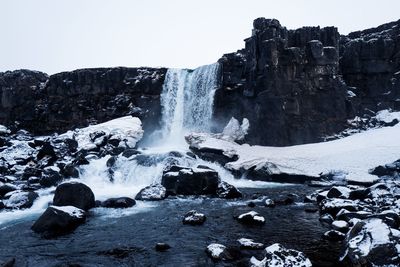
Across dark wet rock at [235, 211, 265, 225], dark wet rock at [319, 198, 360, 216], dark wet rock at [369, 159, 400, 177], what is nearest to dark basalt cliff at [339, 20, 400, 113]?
dark wet rock at [369, 159, 400, 177]

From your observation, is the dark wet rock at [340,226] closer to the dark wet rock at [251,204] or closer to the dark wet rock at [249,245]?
the dark wet rock at [249,245]

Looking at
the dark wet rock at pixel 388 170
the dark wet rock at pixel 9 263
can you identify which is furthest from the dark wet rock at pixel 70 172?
the dark wet rock at pixel 388 170

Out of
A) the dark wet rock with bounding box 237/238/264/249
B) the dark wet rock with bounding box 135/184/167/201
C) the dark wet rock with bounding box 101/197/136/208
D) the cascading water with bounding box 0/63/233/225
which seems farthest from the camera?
the cascading water with bounding box 0/63/233/225

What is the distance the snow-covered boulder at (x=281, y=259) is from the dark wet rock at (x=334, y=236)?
352 cm

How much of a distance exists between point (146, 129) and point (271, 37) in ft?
72.7

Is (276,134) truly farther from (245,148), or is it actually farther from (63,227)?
(63,227)

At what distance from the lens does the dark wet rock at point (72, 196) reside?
2045cm

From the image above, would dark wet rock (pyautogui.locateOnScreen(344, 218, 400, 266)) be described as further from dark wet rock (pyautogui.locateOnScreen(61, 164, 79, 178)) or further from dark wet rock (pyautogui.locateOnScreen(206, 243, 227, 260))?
dark wet rock (pyautogui.locateOnScreen(61, 164, 79, 178))

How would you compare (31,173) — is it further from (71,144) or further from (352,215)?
(352,215)

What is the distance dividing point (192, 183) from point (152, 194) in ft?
9.99

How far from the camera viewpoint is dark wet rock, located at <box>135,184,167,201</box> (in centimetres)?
2373

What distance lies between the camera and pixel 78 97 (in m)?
60.0

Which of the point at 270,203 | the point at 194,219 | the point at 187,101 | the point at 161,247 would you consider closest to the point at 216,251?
the point at 161,247

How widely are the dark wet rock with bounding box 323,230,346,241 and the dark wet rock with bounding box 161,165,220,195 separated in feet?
36.7
